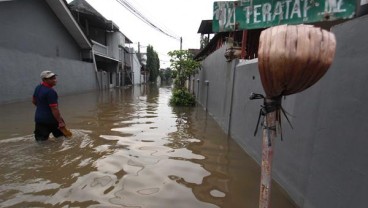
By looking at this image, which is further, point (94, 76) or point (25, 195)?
point (94, 76)

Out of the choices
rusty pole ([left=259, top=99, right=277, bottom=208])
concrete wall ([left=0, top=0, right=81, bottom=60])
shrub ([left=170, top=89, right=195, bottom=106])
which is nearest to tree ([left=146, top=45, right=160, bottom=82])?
concrete wall ([left=0, top=0, right=81, bottom=60])

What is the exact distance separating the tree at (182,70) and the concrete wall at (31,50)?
711 centimetres

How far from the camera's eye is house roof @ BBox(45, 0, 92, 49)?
16423 millimetres

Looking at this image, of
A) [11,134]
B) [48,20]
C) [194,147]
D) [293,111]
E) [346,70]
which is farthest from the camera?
[48,20]

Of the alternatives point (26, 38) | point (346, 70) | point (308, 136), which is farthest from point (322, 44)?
point (26, 38)

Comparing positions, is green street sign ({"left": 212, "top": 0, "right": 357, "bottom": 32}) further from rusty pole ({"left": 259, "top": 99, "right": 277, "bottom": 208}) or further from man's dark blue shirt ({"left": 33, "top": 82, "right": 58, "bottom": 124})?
man's dark blue shirt ({"left": 33, "top": 82, "right": 58, "bottom": 124})

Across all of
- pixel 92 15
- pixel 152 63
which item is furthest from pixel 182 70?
pixel 152 63

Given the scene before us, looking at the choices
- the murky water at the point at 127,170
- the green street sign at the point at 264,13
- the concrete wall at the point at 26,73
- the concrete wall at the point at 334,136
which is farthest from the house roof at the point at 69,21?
the concrete wall at the point at 334,136

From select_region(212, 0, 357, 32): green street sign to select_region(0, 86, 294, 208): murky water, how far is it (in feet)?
7.36

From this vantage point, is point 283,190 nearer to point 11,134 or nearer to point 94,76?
point 11,134

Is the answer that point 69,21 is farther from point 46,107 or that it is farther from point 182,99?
point 46,107

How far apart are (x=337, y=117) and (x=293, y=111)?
3.60 ft

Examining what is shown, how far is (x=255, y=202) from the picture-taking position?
11.6 feet

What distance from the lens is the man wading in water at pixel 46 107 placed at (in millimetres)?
5137
